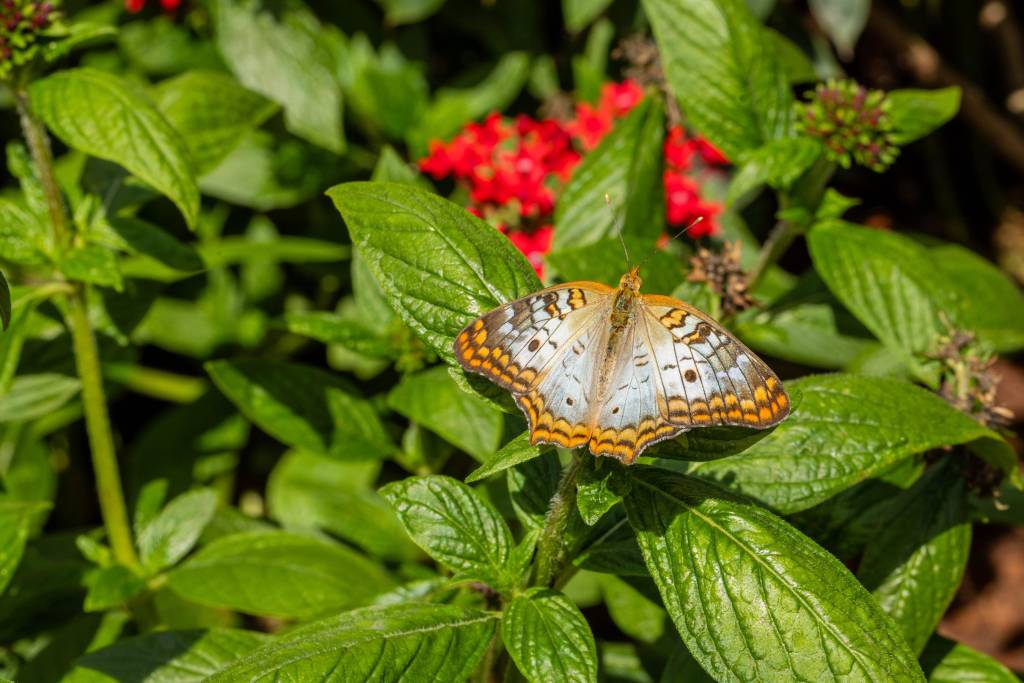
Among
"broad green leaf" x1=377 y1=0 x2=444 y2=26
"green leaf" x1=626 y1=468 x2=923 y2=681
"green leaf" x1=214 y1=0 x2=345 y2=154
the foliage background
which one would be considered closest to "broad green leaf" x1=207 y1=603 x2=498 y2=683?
the foliage background

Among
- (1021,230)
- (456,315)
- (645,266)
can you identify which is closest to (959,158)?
(1021,230)

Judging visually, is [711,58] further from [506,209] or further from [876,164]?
[506,209]

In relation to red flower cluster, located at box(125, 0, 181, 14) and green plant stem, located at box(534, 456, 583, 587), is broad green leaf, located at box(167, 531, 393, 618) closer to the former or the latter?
green plant stem, located at box(534, 456, 583, 587)

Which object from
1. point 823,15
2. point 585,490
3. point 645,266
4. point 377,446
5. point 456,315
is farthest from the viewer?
point 823,15

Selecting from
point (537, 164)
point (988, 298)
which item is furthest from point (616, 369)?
point (988, 298)

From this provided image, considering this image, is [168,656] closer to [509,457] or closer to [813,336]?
[509,457]

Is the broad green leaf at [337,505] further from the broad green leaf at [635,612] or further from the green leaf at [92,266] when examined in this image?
the green leaf at [92,266]
